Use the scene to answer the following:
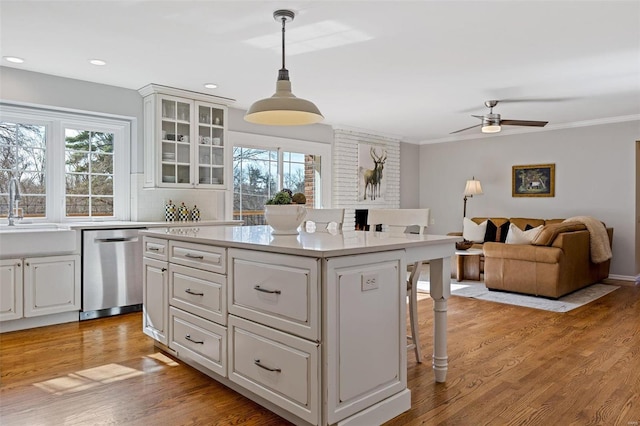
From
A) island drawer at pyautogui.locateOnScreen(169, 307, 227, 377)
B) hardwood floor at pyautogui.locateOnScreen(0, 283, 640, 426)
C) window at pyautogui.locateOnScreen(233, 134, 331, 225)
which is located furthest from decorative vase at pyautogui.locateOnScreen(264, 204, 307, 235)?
window at pyautogui.locateOnScreen(233, 134, 331, 225)

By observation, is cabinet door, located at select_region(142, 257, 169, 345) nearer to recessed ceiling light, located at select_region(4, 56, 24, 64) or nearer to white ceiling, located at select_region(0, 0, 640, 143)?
white ceiling, located at select_region(0, 0, 640, 143)

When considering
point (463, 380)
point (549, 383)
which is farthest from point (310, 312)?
point (549, 383)

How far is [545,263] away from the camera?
4.86 meters

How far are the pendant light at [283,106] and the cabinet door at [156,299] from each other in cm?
121

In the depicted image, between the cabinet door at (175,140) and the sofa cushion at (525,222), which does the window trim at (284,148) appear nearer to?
the cabinet door at (175,140)

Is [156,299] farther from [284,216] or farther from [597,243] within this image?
[597,243]

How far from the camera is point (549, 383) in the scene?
2592mm

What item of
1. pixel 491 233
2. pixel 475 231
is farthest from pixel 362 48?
pixel 491 233

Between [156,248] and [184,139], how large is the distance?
2251mm

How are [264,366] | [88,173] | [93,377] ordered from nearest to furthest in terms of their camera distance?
[264,366] → [93,377] → [88,173]

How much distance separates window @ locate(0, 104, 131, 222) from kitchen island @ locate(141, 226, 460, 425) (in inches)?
102

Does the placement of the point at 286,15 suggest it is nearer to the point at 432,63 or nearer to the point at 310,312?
the point at 432,63

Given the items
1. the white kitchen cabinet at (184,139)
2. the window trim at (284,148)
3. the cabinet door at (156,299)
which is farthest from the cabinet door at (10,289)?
the window trim at (284,148)

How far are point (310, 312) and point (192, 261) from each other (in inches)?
42.8
